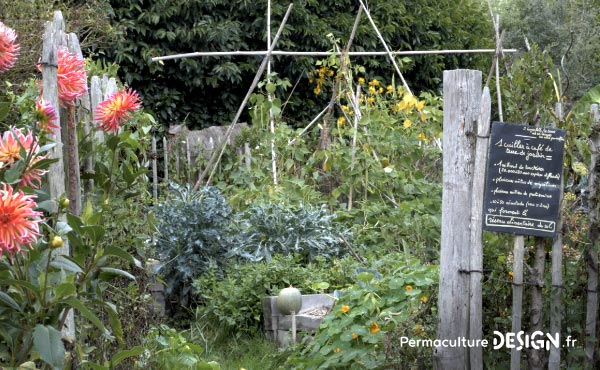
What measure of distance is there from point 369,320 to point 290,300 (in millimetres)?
984

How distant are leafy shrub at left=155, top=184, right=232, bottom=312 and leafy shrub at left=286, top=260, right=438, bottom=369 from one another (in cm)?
176

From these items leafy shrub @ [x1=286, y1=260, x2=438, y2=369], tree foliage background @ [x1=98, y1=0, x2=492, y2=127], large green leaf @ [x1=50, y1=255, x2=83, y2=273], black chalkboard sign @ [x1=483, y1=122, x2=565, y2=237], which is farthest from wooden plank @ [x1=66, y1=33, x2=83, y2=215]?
tree foliage background @ [x1=98, y1=0, x2=492, y2=127]

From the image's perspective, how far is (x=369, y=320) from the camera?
4.45m

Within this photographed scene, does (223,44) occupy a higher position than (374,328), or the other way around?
(223,44)

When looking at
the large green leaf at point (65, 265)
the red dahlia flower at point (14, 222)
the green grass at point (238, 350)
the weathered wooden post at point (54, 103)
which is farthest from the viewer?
the green grass at point (238, 350)

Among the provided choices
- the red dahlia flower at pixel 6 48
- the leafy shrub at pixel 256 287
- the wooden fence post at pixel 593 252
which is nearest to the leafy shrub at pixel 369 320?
the wooden fence post at pixel 593 252

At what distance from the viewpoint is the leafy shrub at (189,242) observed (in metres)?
6.34

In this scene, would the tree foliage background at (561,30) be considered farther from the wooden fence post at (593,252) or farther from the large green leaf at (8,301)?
the large green leaf at (8,301)

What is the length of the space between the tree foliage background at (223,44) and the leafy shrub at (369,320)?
6045mm

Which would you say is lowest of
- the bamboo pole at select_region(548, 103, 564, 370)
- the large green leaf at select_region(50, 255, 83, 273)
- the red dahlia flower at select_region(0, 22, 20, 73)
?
the bamboo pole at select_region(548, 103, 564, 370)

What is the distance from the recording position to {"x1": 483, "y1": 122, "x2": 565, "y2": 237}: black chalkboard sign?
3.97 m

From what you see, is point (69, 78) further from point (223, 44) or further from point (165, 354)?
point (223, 44)

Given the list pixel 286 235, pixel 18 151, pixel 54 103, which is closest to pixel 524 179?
pixel 54 103

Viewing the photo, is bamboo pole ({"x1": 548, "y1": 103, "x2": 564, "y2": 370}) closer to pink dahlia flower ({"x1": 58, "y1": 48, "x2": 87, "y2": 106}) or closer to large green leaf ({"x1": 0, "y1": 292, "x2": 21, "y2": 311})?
pink dahlia flower ({"x1": 58, "y1": 48, "x2": 87, "y2": 106})
